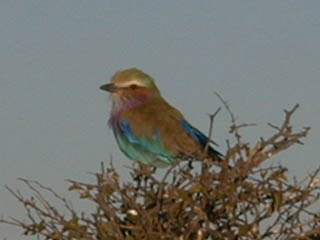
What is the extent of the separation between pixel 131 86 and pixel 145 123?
45cm

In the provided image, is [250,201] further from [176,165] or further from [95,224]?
[95,224]

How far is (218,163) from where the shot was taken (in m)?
5.49

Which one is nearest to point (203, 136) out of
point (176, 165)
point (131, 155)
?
point (131, 155)

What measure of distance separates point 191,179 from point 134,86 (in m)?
3.91

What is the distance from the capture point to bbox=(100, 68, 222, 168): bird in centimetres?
851

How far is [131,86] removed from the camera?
936cm

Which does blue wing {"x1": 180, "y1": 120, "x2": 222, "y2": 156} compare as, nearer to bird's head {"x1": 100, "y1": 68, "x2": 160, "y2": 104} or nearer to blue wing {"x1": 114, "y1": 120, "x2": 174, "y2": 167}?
blue wing {"x1": 114, "y1": 120, "x2": 174, "y2": 167}

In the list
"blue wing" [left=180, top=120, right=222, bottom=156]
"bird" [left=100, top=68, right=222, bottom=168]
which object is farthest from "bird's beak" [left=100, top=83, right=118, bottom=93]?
"blue wing" [left=180, top=120, right=222, bottom=156]

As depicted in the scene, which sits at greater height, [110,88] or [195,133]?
[110,88]

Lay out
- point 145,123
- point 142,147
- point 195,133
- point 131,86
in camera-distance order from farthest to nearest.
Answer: point 131,86 < point 145,123 < point 142,147 < point 195,133

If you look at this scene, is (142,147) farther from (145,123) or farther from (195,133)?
(195,133)

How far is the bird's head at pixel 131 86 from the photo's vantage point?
9352 millimetres

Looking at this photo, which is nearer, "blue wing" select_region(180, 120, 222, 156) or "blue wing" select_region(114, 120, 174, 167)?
"blue wing" select_region(180, 120, 222, 156)

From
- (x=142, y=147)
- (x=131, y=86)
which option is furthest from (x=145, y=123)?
(x=131, y=86)
